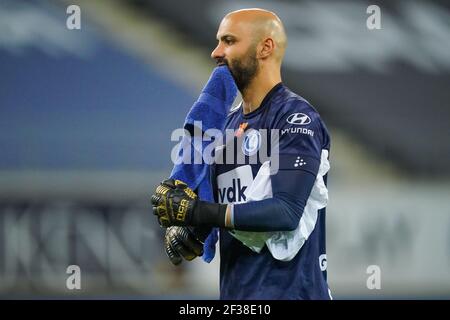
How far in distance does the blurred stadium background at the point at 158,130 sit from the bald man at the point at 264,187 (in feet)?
4.62

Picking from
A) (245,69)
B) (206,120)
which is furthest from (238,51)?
(206,120)

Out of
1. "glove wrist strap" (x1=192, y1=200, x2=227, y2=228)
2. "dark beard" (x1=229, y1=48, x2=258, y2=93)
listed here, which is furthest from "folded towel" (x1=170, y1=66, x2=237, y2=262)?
"glove wrist strap" (x1=192, y1=200, x2=227, y2=228)

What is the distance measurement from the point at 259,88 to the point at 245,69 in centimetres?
8

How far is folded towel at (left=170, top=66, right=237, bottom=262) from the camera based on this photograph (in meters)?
2.59

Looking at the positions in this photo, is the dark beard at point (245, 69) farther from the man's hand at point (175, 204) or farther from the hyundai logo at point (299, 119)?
the man's hand at point (175, 204)

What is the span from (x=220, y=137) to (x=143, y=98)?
1.51 meters

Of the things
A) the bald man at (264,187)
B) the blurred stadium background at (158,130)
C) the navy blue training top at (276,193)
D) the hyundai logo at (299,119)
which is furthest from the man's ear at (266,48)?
the blurred stadium background at (158,130)

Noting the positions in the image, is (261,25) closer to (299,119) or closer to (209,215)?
(299,119)

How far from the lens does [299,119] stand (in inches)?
95.4

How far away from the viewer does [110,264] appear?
13.2 ft

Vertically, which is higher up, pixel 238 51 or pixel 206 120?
pixel 238 51

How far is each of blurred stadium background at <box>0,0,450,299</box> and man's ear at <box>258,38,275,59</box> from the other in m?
1.43
